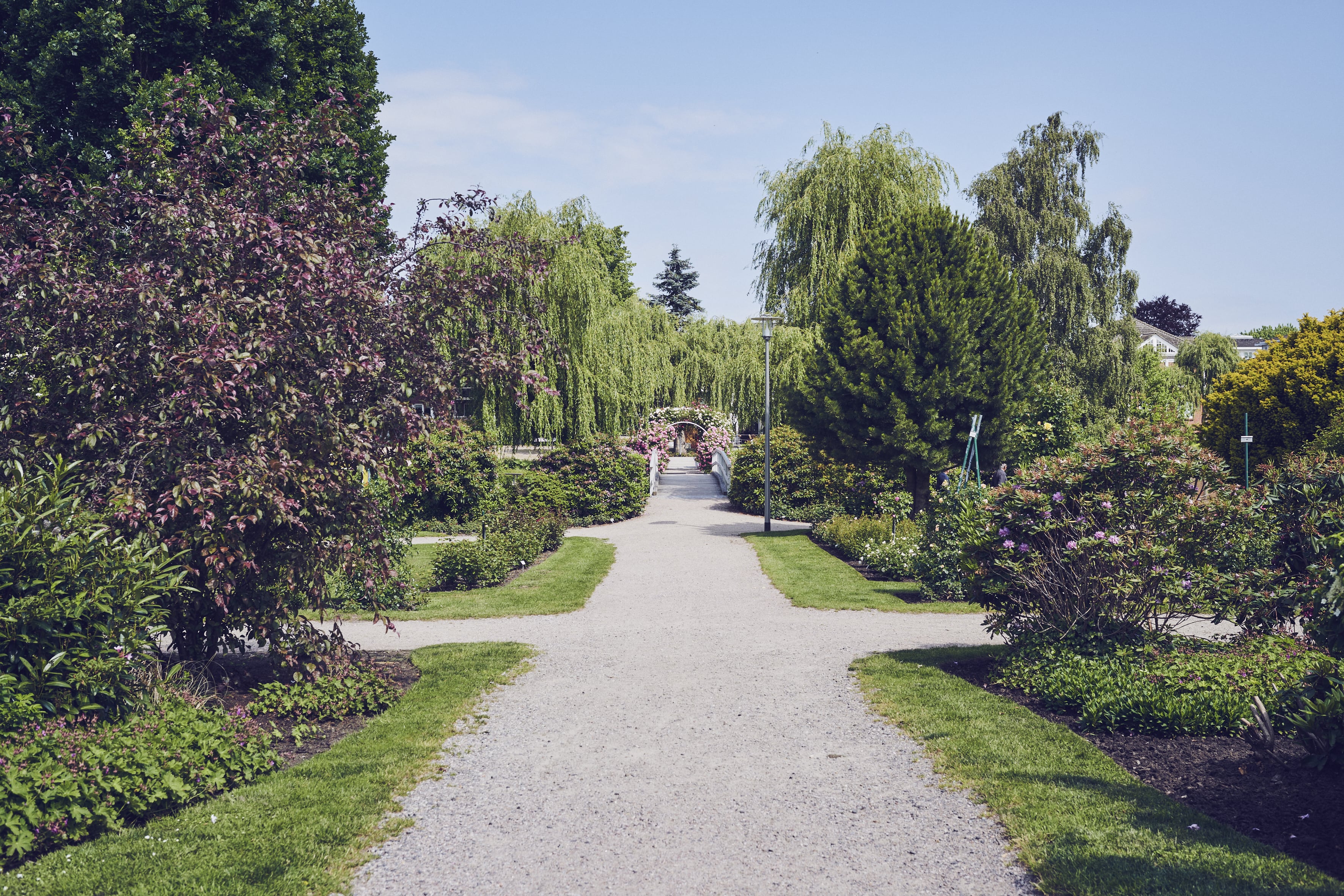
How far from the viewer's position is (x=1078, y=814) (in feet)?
15.5

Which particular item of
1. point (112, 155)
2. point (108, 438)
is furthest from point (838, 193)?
point (108, 438)

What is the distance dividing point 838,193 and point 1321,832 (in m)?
23.3

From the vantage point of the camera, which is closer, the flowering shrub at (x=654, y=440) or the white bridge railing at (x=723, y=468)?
the flowering shrub at (x=654, y=440)

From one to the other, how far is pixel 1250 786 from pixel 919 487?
14209 mm

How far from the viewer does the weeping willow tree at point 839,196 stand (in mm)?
25484

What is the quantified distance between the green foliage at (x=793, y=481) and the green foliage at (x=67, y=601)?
18115mm

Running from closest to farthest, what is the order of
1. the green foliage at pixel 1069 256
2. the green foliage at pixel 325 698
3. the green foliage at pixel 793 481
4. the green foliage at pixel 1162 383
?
the green foliage at pixel 325 698 < the green foliage at pixel 793 481 < the green foliage at pixel 1069 256 < the green foliage at pixel 1162 383

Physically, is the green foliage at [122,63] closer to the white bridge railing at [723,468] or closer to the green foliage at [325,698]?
the green foliage at [325,698]

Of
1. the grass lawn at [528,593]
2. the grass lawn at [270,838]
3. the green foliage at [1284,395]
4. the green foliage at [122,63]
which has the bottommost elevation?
the grass lawn at [528,593]

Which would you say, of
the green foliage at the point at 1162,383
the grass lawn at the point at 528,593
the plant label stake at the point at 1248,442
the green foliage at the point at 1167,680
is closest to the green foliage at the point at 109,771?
the green foliage at the point at 1167,680

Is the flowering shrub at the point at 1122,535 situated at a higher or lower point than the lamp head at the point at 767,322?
lower

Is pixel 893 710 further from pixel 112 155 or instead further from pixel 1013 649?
pixel 112 155

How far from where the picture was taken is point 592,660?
8.84m

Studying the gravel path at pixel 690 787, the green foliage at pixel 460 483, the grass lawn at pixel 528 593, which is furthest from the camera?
the green foliage at pixel 460 483
